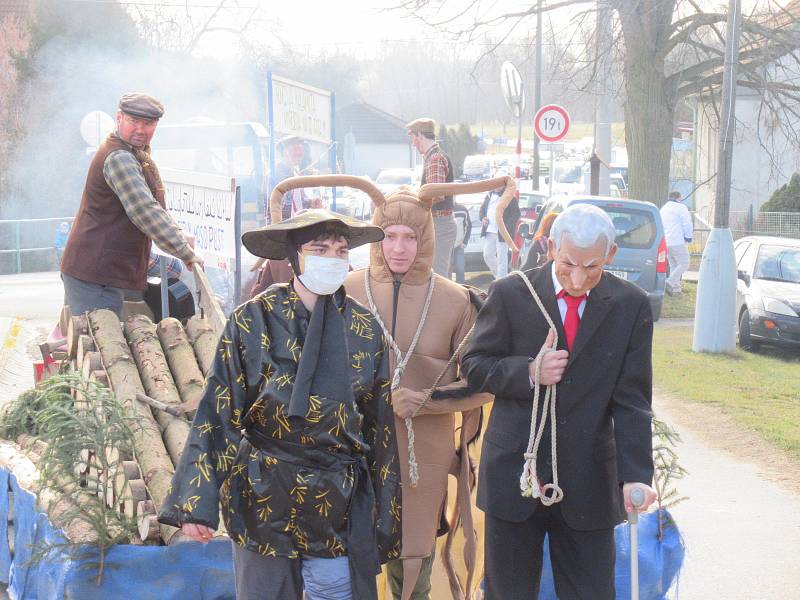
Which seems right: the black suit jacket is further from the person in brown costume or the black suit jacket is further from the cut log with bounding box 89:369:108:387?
the cut log with bounding box 89:369:108:387

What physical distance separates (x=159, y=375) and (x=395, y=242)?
1629 millimetres

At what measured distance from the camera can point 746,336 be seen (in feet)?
47.6

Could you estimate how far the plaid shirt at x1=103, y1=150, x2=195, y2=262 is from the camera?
5.71 metres

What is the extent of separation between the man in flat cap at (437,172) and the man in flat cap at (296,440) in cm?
591

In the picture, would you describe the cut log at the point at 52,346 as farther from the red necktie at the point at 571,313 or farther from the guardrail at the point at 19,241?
the guardrail at the point at 19,241

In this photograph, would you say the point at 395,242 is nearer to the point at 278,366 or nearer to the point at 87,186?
the point at 278,366

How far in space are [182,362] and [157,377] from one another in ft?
0.77

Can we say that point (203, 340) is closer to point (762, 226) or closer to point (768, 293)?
point (768, 293)

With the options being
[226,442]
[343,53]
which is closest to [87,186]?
[226,442]

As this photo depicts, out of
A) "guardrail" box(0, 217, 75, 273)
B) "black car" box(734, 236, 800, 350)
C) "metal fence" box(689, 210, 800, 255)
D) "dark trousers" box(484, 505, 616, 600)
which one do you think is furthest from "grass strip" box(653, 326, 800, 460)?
"guardrail" box(0, 217, 75, 273)

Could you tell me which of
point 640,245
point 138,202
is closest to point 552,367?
point 138,202

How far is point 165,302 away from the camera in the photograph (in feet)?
22.7

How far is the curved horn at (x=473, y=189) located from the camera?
469cm

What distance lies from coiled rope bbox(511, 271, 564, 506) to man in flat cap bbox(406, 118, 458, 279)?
222 inches
